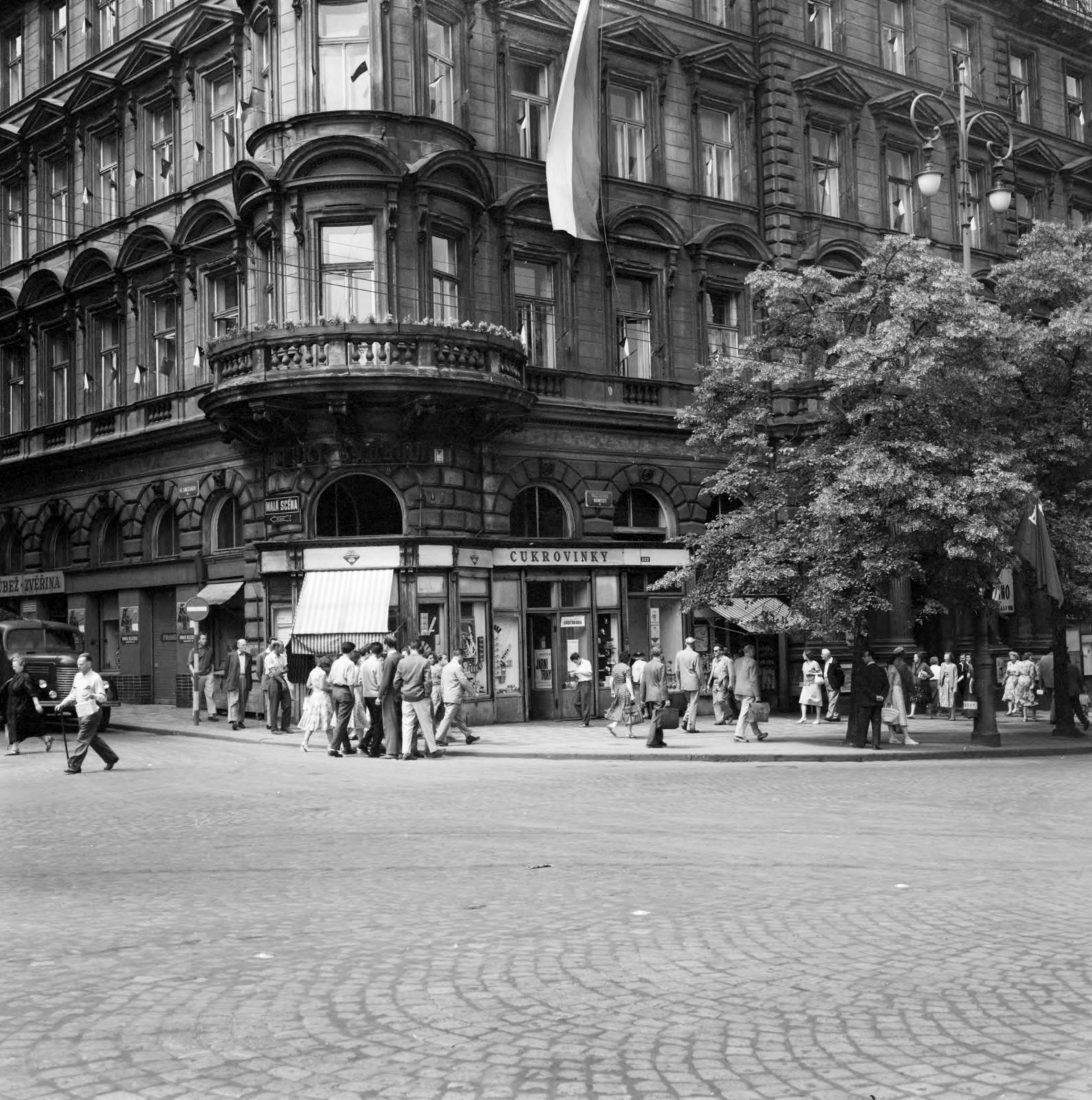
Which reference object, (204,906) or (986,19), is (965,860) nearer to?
(204,906)

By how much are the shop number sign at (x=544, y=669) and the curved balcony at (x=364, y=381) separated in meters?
5.43

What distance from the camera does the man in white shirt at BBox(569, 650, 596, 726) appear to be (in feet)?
98.7

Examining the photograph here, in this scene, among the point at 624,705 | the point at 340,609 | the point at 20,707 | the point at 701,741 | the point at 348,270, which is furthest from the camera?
the point at 348,270

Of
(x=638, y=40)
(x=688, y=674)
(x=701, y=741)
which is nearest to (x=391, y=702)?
(x=701, y=741)

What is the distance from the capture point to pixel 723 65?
35219mm

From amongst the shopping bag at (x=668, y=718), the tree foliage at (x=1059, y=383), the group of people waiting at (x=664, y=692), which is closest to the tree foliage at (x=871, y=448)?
the tree foliage at (x=1059, y=383)

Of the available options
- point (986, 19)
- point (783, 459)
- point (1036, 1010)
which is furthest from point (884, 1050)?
point (986, 19)

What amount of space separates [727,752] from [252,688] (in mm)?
12393

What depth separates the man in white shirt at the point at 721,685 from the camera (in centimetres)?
3078

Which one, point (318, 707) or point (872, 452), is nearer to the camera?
point (872, 452)

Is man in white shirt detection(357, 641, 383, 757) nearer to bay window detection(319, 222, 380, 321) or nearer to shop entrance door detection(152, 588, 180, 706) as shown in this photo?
bay window detection(319, 222, 380, 321)

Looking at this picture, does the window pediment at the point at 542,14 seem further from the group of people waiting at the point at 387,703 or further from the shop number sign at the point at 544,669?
the group of people waiting at the point at 387,703

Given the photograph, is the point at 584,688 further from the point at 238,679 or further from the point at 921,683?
the point at 921,683

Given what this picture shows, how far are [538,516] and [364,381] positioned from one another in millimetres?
6063
